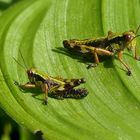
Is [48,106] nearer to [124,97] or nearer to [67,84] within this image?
[67,84]

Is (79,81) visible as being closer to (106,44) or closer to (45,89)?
(45,89)

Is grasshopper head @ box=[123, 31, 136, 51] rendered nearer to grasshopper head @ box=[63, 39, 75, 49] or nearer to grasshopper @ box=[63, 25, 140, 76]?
grasshopper @ box=[63, 25, 140, 76]

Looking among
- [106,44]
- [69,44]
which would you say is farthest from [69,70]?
[106,44]

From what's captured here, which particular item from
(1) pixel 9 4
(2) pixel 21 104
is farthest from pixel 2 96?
(1) pixel 9 4

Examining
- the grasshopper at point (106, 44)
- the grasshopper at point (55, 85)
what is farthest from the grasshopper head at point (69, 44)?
the grasshopper at point (55, 85)

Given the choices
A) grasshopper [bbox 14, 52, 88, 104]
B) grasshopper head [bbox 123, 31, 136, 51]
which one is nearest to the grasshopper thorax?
grasshopper [bbox 14, 52, 88, 104]
